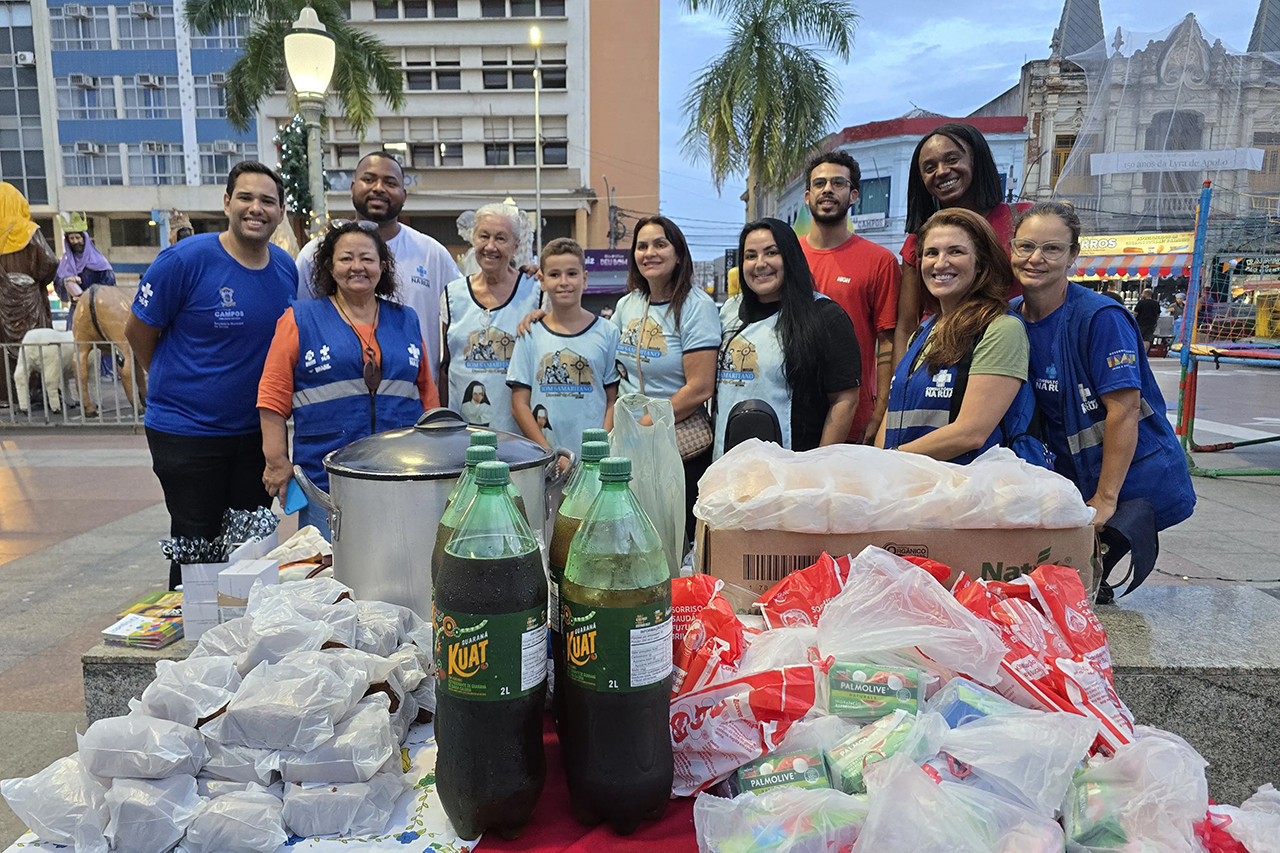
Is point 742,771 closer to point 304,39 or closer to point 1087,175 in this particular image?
Result: point 304,39

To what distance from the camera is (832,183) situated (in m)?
3.69

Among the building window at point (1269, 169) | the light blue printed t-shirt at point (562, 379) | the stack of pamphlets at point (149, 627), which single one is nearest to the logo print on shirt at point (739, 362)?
the light blue printed t-shirt at point (562, 379)

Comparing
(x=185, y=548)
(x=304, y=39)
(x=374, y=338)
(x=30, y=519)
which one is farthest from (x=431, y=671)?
(x=304, y=39)

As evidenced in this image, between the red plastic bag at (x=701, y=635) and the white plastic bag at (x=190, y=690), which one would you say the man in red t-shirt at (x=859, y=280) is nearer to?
the red plastic bag at (x=701, y=635)

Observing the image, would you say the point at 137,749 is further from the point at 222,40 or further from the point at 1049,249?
the point at 222,40

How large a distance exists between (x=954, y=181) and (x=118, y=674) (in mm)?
3231

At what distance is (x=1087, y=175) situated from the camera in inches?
355

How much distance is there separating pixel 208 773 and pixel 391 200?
3050 mm

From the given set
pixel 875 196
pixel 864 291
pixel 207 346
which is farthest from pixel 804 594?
pixel 875 196

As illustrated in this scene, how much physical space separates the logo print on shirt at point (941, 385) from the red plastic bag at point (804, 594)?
2.75 feet

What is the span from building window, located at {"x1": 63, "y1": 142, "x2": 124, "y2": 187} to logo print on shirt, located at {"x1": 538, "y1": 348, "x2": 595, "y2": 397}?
4504 cm

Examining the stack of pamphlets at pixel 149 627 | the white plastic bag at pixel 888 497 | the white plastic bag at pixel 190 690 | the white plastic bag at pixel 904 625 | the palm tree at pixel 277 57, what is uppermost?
the palm tree at pixel 277 57

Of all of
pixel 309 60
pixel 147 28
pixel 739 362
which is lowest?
pixel 739 362

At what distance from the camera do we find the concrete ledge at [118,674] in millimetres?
2068
